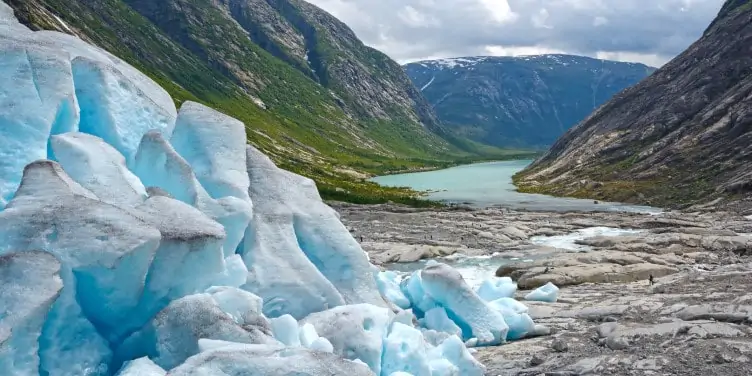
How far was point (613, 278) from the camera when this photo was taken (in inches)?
1398

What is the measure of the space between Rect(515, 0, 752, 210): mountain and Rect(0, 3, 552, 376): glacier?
62802 millimetres

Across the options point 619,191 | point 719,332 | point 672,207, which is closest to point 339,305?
point 719,332

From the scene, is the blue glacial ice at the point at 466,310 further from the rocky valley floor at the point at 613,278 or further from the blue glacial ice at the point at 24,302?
the blue glacial ice at the point at 24,302

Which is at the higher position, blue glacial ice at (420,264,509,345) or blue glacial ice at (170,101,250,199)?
blue glacial ice at (170,101,250,199)

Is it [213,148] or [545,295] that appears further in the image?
[545,295]

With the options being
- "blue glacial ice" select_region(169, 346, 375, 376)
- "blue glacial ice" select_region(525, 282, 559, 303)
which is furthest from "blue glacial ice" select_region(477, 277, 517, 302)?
"blue glacial ice" select_region(169, 346, 375, 376)

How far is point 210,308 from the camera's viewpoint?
13477mm

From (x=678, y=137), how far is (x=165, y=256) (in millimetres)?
98929

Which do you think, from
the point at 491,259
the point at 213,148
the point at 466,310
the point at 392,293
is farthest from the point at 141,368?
the point at 491,259

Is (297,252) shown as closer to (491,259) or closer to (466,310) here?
(466,310)

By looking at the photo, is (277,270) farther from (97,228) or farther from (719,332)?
(719,332)

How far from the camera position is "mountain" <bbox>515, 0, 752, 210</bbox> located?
8181 cm

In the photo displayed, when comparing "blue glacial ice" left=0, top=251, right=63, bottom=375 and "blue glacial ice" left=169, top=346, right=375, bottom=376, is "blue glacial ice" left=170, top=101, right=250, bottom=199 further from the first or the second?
"blue glacial ice" left=169, top=346, right=375, bottom=376

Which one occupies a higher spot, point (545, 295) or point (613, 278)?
point (613, 278)
